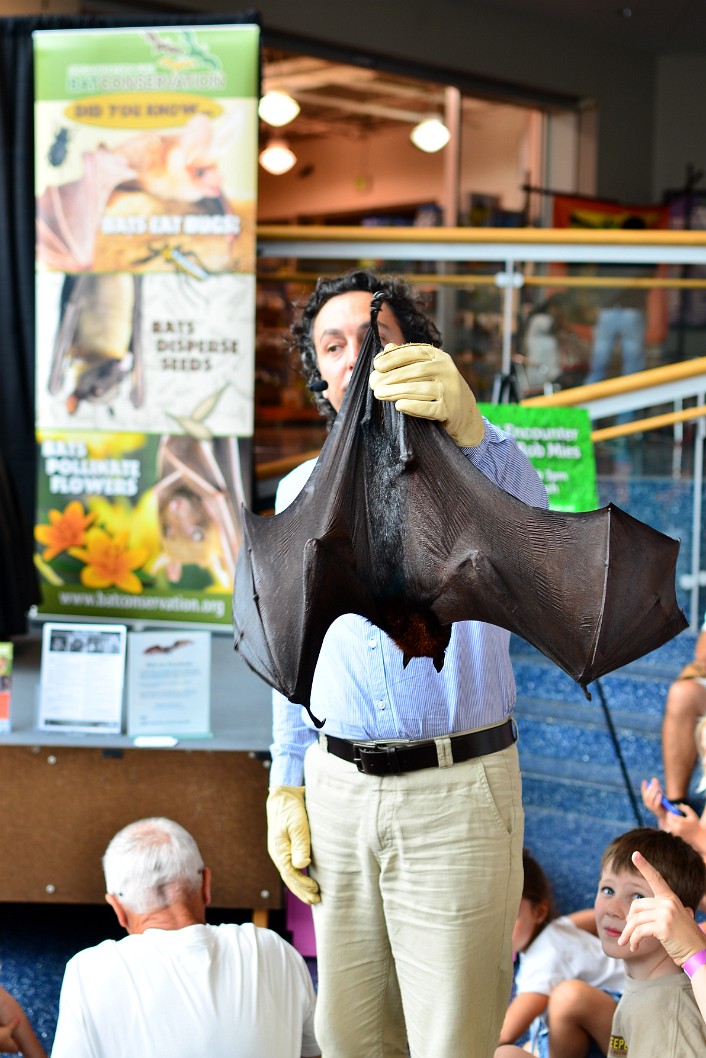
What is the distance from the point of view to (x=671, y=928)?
1.65 meters

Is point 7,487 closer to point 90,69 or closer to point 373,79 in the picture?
point 90,69

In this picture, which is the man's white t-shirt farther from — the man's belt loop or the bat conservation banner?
the bat conservation banner

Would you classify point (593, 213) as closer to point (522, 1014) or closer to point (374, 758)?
point (522, 1014)

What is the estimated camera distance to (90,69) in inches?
154

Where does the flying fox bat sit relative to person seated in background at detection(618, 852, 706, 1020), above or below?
above

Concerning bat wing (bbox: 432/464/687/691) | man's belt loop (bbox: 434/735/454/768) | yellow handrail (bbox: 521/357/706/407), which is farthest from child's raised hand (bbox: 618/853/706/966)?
yellow handrail (bbox: 521/357/706/407)

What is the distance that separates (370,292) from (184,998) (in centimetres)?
125

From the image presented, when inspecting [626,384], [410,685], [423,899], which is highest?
[626,384]

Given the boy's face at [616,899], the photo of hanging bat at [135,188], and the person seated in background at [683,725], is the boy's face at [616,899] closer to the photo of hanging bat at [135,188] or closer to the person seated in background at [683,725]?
the person seated in background at [683,725]

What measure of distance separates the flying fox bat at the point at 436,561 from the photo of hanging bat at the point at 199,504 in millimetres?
2642

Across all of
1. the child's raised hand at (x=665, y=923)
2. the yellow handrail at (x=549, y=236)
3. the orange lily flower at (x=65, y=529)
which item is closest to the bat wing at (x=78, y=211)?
the yellow handrail at (x=549, y=236)

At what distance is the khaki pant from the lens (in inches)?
68.1

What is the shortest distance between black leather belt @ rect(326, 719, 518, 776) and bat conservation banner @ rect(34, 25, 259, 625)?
2.21 m

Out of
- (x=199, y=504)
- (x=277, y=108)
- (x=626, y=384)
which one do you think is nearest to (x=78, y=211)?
(x=199, y=504)
